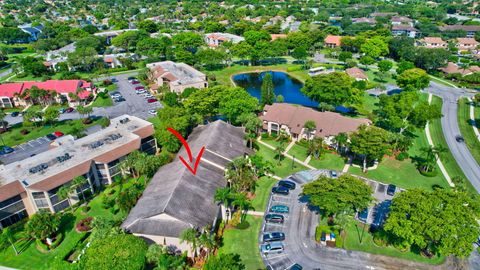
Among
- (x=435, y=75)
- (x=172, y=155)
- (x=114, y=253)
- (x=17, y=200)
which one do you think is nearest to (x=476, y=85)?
(x=435, y=75)

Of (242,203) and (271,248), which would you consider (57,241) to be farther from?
(271,248)

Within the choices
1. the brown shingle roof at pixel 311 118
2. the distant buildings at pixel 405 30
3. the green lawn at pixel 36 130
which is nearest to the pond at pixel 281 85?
the brown shingle roof at pixel 311 118

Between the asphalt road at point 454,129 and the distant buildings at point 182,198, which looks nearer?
the distant buildings at point 182,198

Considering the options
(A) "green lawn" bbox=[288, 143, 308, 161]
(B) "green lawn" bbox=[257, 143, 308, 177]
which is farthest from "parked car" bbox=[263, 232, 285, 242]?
(A) "green lawn" bbox=[288, 143, 308, 161]

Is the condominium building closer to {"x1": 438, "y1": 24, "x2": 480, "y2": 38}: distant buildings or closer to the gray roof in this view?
the gray roof

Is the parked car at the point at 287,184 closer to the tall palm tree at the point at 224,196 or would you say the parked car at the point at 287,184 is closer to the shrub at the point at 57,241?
the tall palm tree at the point at 224,196
